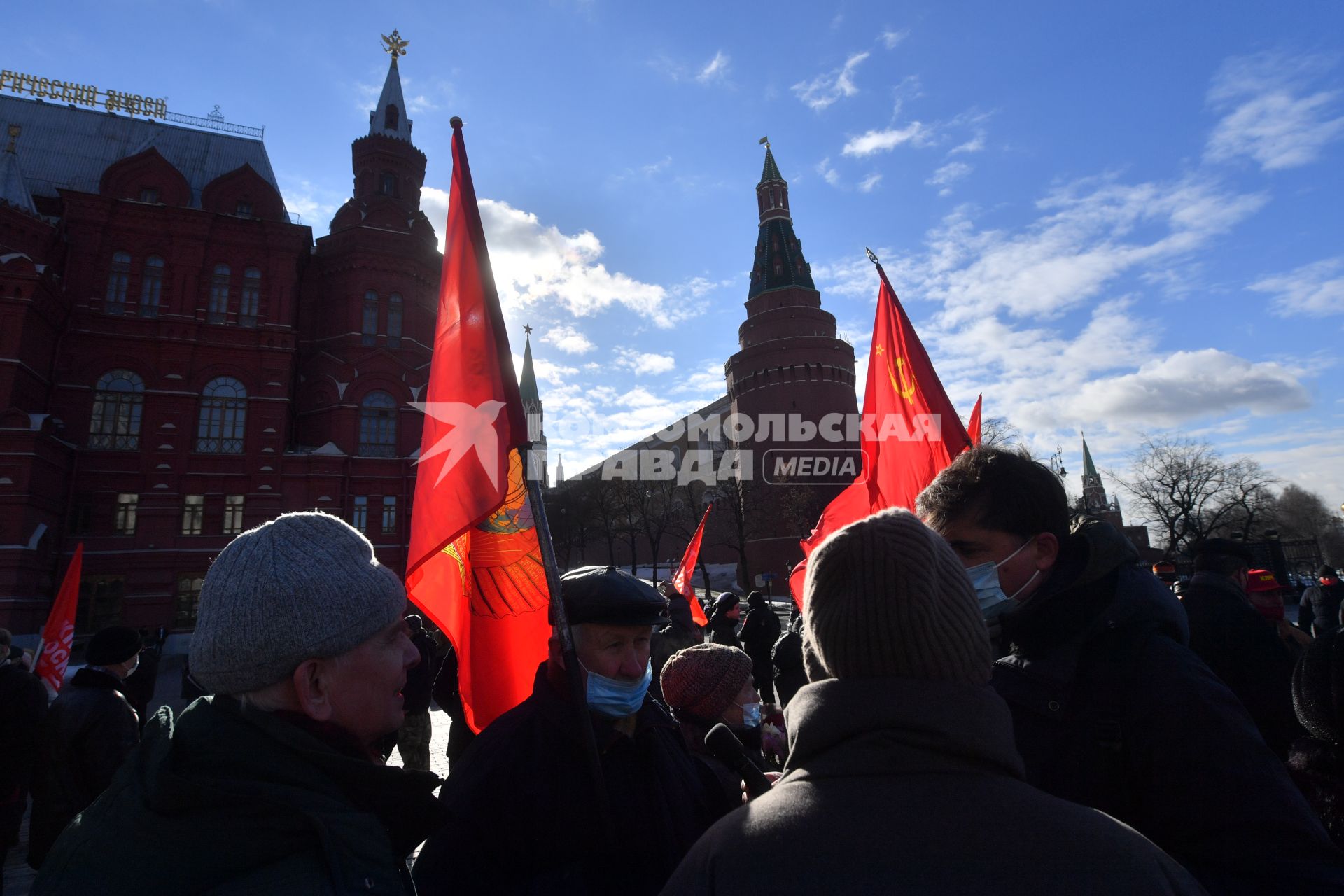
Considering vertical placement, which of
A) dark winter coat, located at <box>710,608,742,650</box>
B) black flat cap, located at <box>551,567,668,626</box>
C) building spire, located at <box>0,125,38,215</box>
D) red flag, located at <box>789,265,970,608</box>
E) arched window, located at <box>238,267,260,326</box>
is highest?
building spire, located at <box>0,125,38,215</box>

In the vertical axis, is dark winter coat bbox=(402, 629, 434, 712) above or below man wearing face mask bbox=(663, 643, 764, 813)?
below

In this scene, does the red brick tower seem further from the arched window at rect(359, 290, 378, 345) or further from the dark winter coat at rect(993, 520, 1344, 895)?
the dark winter coat at rect(993, 520, 1344, 895)

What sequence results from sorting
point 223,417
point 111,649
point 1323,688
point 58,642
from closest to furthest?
point 1323,688 → point 111,649 → point 58,642 → point 223,417

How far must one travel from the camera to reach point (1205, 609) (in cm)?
334

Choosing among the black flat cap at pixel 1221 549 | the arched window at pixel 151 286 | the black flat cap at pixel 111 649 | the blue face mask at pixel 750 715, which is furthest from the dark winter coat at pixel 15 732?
the arched window at pixel 151 286

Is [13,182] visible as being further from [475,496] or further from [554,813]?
[554,813]

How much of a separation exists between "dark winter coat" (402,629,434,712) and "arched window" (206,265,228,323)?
1038 inches

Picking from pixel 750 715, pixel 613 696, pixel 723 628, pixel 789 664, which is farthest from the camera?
pixel 723 628

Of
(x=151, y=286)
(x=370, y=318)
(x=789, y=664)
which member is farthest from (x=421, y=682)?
(x=151, y=286)

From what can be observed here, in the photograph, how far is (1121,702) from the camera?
65.6 inches

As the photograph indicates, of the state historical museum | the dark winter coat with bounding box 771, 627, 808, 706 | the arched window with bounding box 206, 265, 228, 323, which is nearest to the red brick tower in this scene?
the state historical museum

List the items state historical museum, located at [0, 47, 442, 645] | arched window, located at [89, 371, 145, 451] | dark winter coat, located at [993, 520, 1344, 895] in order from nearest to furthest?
dark winter coat, located at [993, 520, 1344, 895]
state historical museum, located at [0, 47, 442, 645]
arched window, located at [89, 371, 145, 451]

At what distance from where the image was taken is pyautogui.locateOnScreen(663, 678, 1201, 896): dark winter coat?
0.93 metres

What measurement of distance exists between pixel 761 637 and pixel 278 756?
7.73m
